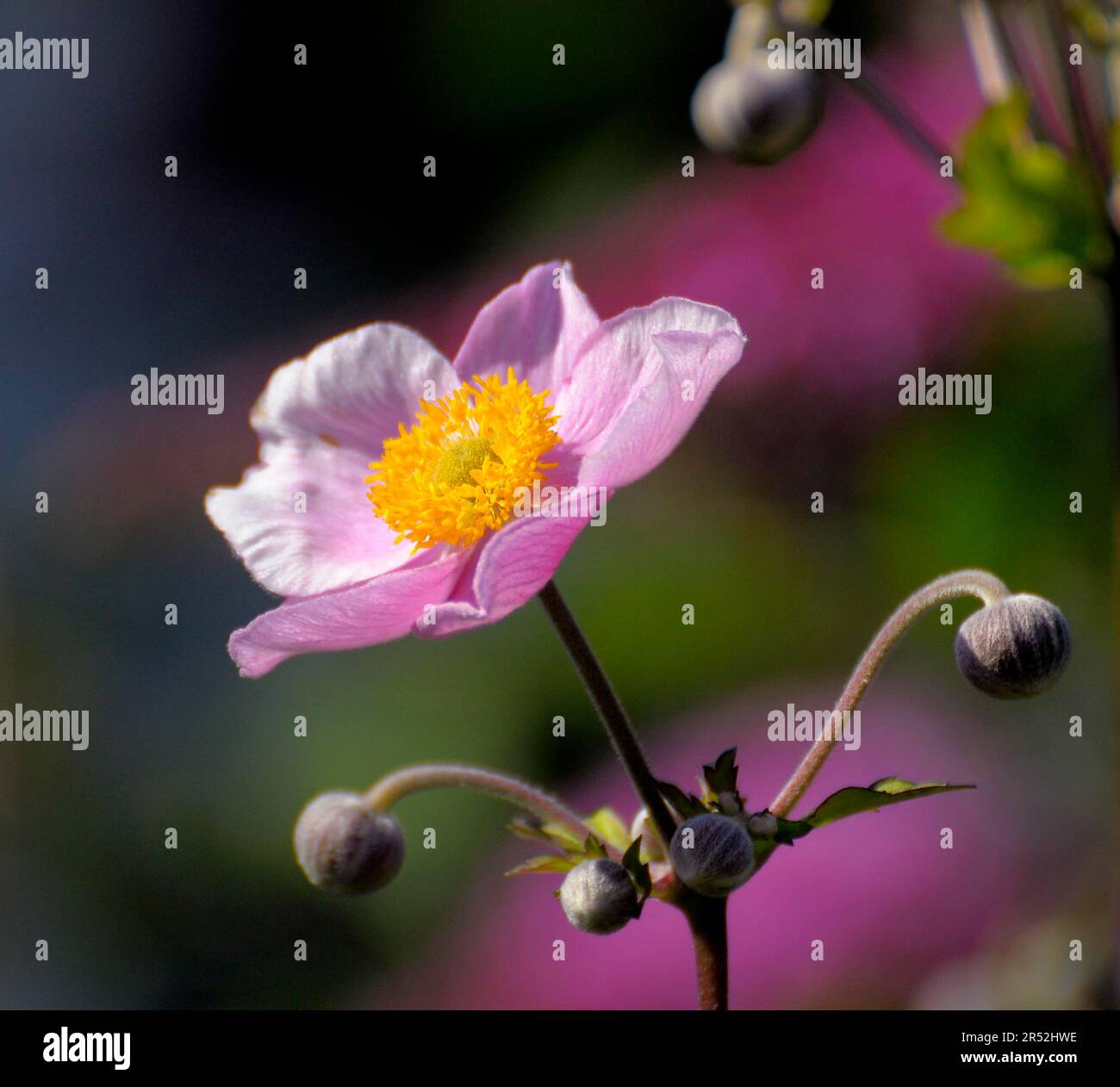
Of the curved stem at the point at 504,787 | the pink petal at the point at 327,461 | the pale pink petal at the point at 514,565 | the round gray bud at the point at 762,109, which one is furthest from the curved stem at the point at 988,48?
the curved stem at the point at 504,787

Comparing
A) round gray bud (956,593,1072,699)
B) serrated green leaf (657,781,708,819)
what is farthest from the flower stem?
round gray bud (956,593,1072,699)

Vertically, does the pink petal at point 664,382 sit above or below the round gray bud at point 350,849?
above

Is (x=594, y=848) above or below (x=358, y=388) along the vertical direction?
below

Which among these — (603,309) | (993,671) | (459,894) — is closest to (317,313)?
(603,309)

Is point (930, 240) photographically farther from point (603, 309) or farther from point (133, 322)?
point (133, 322)

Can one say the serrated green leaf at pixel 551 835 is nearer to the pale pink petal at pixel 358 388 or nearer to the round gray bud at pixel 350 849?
the round gray bud at pixel 350 849

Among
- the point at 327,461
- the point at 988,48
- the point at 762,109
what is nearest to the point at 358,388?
the point at 327,461

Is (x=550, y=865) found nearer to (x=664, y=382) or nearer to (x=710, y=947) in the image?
(x=710, y=947)
